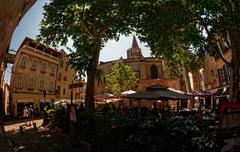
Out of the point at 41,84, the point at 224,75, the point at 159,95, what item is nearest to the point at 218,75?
the point at 224,75

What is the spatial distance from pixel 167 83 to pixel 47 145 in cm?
5141

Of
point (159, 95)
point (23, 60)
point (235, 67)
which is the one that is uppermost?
point (23, 60)

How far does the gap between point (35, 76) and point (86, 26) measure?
30.9 m

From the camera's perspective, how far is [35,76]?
4881 centimetres

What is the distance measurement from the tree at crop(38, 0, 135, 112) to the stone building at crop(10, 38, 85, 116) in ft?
Answer: 65.2

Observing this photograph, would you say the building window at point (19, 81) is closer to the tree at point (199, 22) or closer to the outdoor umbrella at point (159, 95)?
the outdoor umbrella at point (159, 95)

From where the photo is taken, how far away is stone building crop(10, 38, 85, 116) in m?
43.7

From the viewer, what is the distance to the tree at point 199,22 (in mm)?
13141

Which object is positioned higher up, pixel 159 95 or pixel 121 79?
pixel 121 79

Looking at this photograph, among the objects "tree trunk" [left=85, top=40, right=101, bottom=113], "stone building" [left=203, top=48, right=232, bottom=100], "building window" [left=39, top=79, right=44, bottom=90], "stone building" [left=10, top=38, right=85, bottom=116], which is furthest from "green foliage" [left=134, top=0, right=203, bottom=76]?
"building window" [left=39, top=79, right=44, bottom=90]

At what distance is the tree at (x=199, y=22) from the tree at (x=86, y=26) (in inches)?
52.7

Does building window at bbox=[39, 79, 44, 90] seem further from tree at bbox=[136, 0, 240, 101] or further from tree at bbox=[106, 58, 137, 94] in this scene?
tree at bbox=[136, 0, 240, 101]

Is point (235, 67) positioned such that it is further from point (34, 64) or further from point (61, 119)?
point (34, 64)

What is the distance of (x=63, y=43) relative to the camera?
21.6 m
